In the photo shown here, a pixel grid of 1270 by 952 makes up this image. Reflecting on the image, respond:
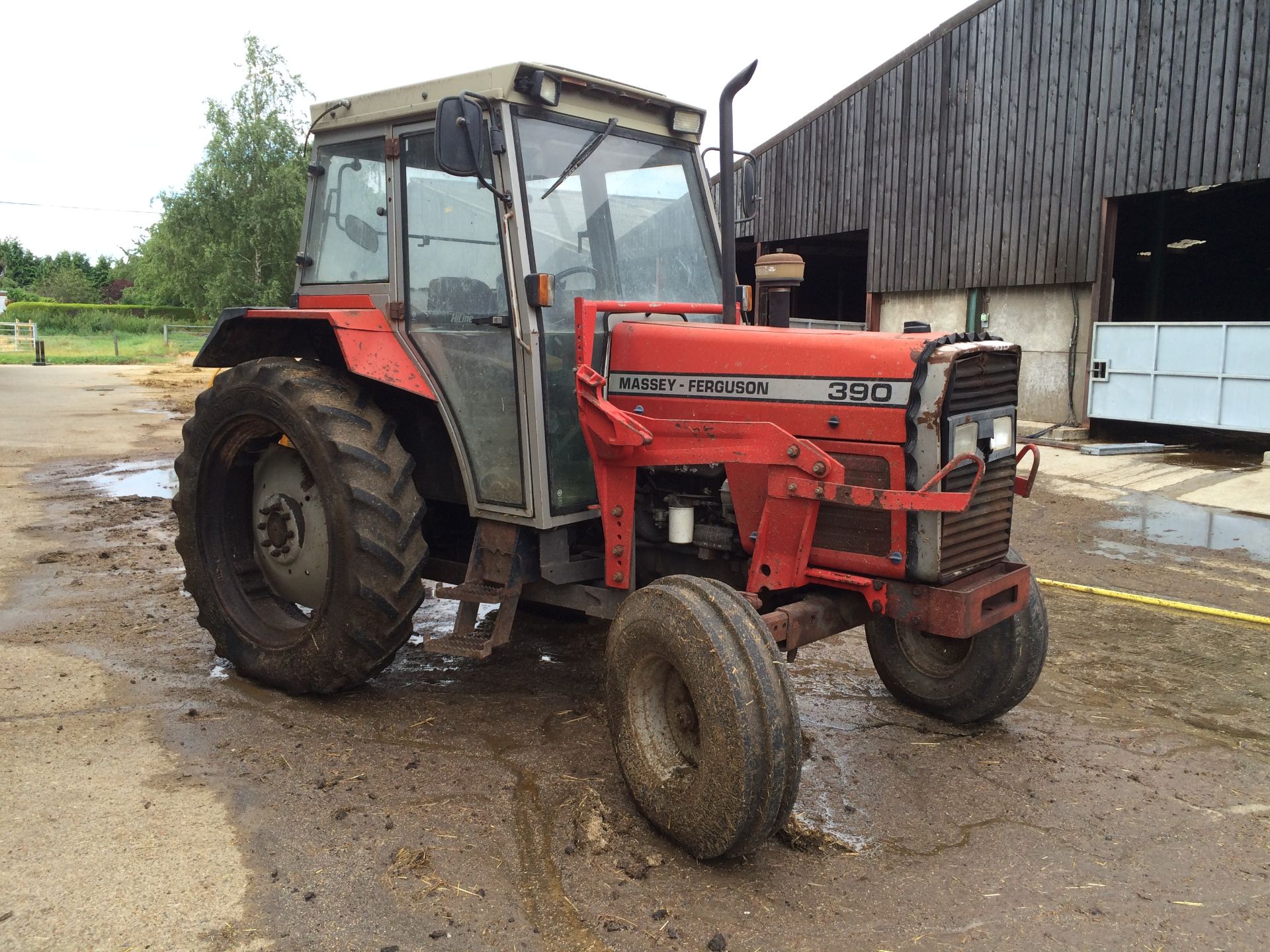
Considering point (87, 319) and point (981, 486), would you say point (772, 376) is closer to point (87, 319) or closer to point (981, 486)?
point (981, 486)

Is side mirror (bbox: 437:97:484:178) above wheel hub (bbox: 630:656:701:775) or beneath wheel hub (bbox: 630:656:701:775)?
above

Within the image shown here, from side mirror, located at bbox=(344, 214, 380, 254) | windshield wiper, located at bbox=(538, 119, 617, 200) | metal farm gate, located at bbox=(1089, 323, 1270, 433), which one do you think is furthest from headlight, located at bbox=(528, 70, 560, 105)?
metal farm gate, located at bbox=(1089, 323, 1270, 433)

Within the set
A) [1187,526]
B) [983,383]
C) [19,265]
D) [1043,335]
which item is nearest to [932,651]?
[983,383]

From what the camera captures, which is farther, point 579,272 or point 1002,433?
point 579,272

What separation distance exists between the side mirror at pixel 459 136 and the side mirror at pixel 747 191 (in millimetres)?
1427

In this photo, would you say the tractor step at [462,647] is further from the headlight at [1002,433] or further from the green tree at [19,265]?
the green tree at [19,265]

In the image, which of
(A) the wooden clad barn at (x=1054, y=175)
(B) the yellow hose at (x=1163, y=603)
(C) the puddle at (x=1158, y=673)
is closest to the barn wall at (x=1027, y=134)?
(A) the wooden clad barn at (x=1054, y=175)

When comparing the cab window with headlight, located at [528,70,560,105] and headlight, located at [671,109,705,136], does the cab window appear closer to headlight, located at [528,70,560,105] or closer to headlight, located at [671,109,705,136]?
headlight, located at [528,70,560,105]

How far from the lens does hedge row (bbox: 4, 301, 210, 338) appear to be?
140 ft

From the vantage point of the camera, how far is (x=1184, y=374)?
40.6 ft

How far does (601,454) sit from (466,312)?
2.70 feet

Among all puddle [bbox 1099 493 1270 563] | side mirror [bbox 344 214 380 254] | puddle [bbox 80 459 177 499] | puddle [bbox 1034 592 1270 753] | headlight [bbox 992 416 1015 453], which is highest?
side mirror [bbox 344 214 380 254]

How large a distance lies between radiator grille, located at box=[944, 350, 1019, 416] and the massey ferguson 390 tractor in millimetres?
18

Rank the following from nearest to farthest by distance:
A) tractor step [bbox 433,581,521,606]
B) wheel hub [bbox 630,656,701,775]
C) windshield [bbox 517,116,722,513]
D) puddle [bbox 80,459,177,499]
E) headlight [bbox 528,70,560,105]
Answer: wheel hub [bbox 630,656,701,775], headlight [bbox 528,70,560,105], windshield [bbox 517,116,722,513], tractor step [bbox 433,581,521,606], puddle [bbox 80,459,177,499]
